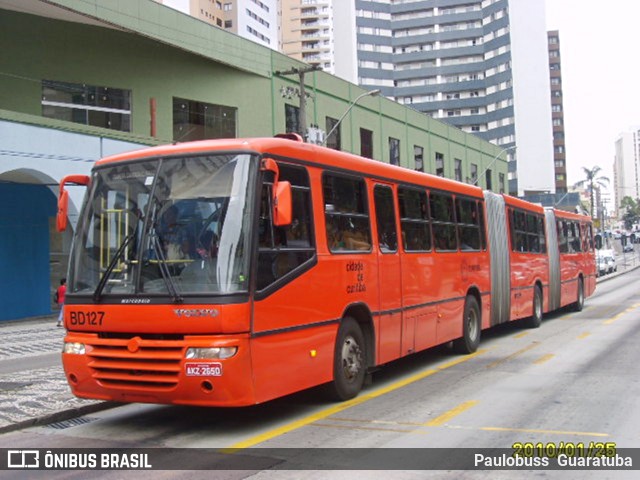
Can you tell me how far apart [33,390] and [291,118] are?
28.1 m

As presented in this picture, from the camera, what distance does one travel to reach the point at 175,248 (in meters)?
6.82

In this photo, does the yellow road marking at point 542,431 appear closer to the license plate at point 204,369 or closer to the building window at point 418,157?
the license plate at point 204,369

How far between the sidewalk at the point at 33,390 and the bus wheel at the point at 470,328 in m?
6.72

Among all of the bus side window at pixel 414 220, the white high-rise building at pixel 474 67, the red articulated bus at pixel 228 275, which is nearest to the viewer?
the red articulated bus at pixel 228 275

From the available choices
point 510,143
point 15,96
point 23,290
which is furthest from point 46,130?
point 510,143

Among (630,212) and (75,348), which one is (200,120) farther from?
(630,212)

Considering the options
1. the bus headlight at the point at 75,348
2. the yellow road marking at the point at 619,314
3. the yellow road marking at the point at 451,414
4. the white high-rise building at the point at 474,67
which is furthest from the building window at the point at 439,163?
the bus headlight at the point at 75,348

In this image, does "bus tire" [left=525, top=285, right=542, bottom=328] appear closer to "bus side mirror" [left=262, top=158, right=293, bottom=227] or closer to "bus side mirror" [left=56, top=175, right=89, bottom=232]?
"bus side mirror" [left=262, top=158, right=293, bottom=227]

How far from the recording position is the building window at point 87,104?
24578 mm

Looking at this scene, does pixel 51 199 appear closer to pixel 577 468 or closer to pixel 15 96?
pixel 15 96

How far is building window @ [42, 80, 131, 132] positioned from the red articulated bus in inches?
724

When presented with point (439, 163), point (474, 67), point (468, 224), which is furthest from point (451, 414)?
point (474, 67)

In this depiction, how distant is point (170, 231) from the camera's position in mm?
6898

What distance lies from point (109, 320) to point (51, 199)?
19.8m
